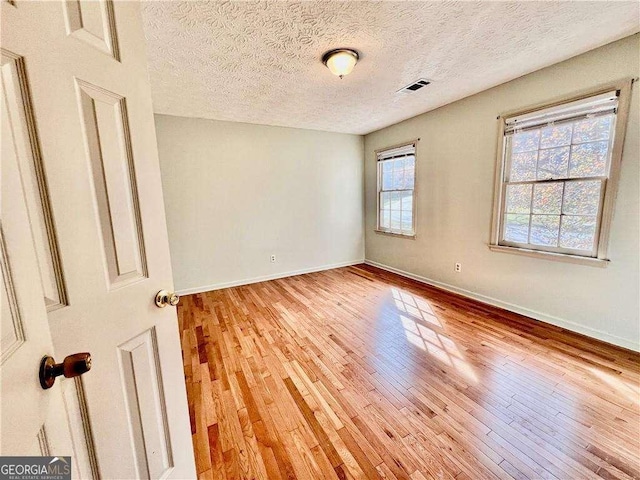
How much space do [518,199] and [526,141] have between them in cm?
60

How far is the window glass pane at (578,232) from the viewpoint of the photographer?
231 centimetres

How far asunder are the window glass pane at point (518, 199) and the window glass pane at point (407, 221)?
1408 millimetres

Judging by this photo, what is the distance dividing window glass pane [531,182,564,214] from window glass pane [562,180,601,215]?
0.05 metres

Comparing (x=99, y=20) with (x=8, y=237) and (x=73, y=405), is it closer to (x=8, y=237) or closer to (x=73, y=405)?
(x=8, y=237)

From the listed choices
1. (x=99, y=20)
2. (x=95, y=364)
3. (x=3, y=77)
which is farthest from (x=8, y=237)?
(x=99, y=20)

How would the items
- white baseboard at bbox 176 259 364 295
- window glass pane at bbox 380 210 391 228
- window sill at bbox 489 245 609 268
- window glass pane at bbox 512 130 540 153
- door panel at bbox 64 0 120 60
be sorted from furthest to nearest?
window glass pane at bbox 380 210 391 228, white baseboard at bbox 176 259 364 295, window glass pane at bbox 512 130 540 153, window sill at bbox 489 245 609 268, door panel at bbox 64 0 120 60

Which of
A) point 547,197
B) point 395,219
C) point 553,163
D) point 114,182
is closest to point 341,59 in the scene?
point 114,182

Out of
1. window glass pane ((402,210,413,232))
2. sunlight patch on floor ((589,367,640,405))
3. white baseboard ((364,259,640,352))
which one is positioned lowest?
sunlight patch on floor ((589,367,640,405))

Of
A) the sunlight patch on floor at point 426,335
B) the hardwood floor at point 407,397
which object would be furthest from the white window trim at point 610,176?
the sunlight patch on floor at point 426,335

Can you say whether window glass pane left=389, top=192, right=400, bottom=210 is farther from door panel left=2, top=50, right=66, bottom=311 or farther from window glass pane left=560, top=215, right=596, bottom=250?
door panel left=2, top=50, right=66, bottom=311

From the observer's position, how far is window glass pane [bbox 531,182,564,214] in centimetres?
249

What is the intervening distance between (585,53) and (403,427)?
330 cm

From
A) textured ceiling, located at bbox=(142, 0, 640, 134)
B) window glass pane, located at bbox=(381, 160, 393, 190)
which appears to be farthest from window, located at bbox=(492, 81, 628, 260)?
window glass pane, located at bbox=(381, 160, 393, 190)

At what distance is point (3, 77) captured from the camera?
493 millimetres
